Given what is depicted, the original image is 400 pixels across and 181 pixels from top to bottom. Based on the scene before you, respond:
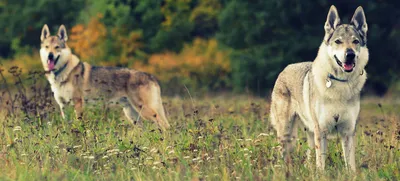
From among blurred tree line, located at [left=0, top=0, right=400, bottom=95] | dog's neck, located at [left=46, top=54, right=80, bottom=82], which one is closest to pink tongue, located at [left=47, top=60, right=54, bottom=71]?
dog's neck, located at [left=46, top=54, right=80, bottom=82]

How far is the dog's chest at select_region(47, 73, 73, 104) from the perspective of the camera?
38.8 feet

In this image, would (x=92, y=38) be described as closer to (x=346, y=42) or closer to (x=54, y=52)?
(x=54, y=52)

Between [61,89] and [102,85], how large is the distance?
28.9 inches

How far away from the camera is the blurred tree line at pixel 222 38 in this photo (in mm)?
22641

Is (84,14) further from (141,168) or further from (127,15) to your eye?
(141,168)

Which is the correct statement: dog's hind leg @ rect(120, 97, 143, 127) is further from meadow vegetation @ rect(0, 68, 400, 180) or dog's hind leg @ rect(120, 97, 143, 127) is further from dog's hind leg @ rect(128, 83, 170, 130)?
meadow vegetation @ rect(0, 68, 400, 180)

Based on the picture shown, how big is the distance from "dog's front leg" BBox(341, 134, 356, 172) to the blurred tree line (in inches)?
507

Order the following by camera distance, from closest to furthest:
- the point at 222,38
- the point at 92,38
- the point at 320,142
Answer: the point at 320,142 < the point at 222,38 < the point at 92,38

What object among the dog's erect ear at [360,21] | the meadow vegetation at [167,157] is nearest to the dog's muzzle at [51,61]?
the meadow vegetation at [167,157]

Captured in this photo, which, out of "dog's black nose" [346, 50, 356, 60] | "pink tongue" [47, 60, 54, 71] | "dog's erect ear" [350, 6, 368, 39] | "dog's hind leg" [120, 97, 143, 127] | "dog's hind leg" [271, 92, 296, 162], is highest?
"dog's erect ear" [350, 6, 368, 39]

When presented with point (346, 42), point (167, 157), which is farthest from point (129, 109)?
point (346, 42)

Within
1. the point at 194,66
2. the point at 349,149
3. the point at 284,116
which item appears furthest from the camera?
the point at 194,66

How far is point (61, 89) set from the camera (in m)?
12.0

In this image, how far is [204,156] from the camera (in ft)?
22.4
